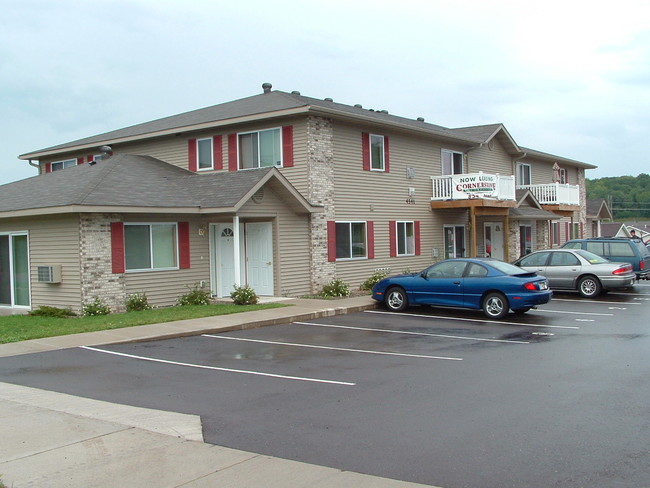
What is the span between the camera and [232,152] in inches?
893

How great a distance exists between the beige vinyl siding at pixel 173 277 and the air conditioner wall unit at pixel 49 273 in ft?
5.57

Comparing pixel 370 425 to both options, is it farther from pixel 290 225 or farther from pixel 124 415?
pixel 290 225

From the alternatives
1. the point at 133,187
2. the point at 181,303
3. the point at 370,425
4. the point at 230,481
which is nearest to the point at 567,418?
the point at 370,425

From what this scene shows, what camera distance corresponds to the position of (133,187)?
61.3ft

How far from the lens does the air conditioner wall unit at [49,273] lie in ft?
56.5

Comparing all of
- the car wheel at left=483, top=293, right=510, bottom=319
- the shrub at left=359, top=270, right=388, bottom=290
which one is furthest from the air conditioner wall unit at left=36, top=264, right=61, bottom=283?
the car wheel at left=483, top=293, right=510, bottom=319

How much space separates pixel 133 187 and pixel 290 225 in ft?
15.7

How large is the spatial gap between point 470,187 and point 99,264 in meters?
14.7

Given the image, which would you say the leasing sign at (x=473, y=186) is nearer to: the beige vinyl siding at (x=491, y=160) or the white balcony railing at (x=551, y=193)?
the beige vinyl siding at (x=491, y=160)

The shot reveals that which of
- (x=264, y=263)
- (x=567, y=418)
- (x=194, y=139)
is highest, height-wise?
(x=194, y=139)

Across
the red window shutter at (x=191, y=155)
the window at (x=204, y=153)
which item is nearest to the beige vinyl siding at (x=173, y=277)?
the window at (x=204, y=153)

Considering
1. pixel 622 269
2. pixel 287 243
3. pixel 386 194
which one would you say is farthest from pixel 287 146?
pixel 622 269

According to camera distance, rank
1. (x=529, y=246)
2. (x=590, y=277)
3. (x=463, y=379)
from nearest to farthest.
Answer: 1. (x=463, y=379)
2. (x=590, y=277)
3. (x=529, y=246)

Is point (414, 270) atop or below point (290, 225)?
below
